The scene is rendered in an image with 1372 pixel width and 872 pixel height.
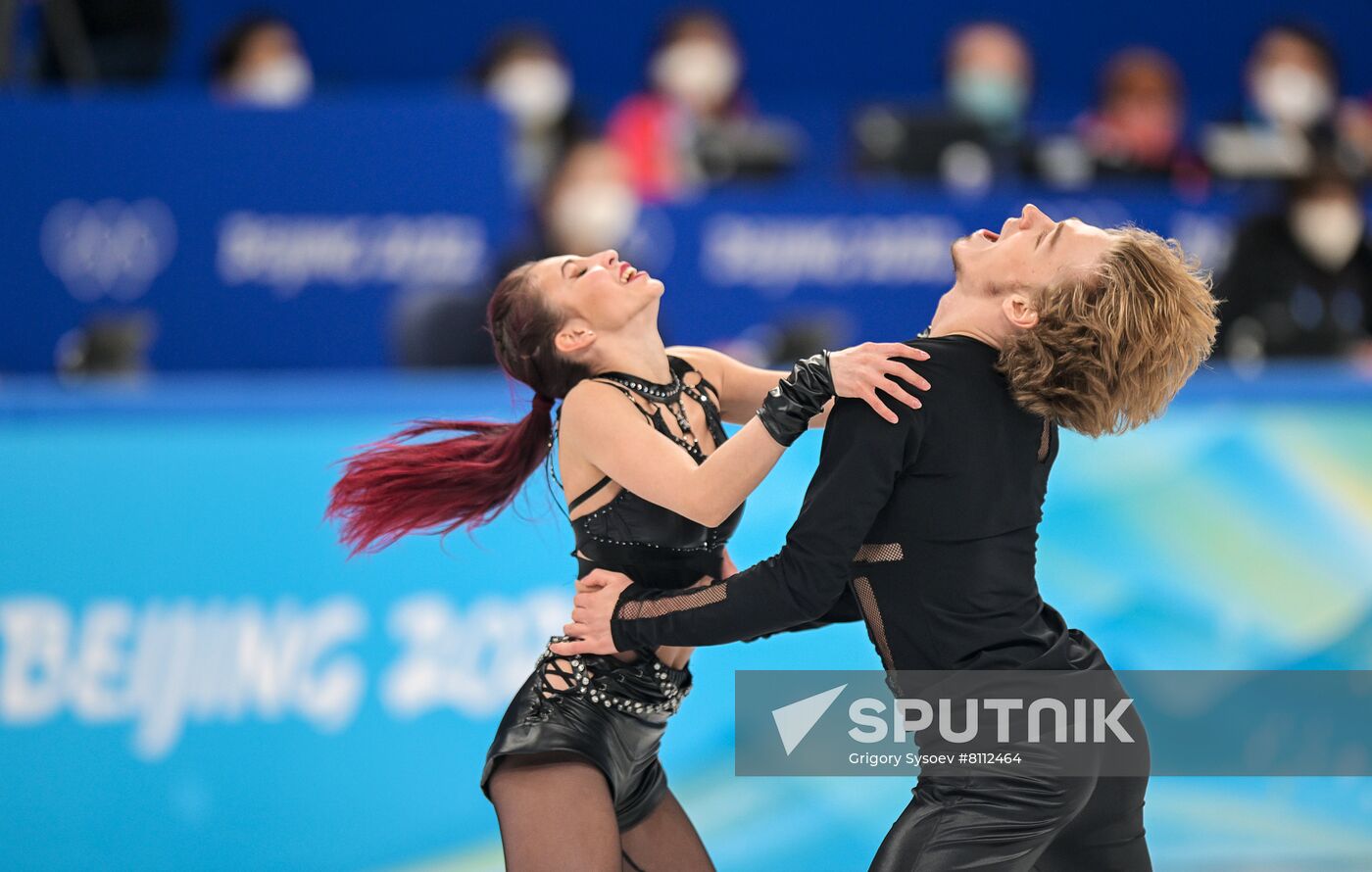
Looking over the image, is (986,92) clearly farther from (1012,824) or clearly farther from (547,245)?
(1012,824)

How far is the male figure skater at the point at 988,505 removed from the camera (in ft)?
8.19

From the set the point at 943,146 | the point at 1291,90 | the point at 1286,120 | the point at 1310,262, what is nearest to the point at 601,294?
the point at 1310,262

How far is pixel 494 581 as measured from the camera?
416 cm

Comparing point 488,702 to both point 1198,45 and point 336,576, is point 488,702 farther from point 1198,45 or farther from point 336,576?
point 1198,45

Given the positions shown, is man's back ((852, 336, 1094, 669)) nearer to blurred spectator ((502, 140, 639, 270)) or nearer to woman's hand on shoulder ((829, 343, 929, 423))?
woman's hand on shoulder ((829, 343, 929, 423))

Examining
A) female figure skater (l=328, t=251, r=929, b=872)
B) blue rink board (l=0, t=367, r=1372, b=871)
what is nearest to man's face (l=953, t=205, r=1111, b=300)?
female figure skater (l=328, t=251, r=929, b=872)

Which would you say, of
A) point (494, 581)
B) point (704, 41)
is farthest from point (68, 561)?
point (704, 41)

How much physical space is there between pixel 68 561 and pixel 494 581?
1.08 meters

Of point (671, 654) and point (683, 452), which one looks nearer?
point (683, 452)

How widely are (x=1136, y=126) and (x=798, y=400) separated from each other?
609 centimetres

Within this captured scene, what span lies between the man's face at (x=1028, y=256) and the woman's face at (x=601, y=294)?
0.59 meters

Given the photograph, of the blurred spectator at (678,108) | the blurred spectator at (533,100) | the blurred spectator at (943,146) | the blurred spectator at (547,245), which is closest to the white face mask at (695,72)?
the blurred spectator at (678,108)

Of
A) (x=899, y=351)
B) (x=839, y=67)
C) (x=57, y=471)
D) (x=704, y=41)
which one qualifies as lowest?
(x=899, y=351)

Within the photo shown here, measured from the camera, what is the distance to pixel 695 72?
8.56 m
